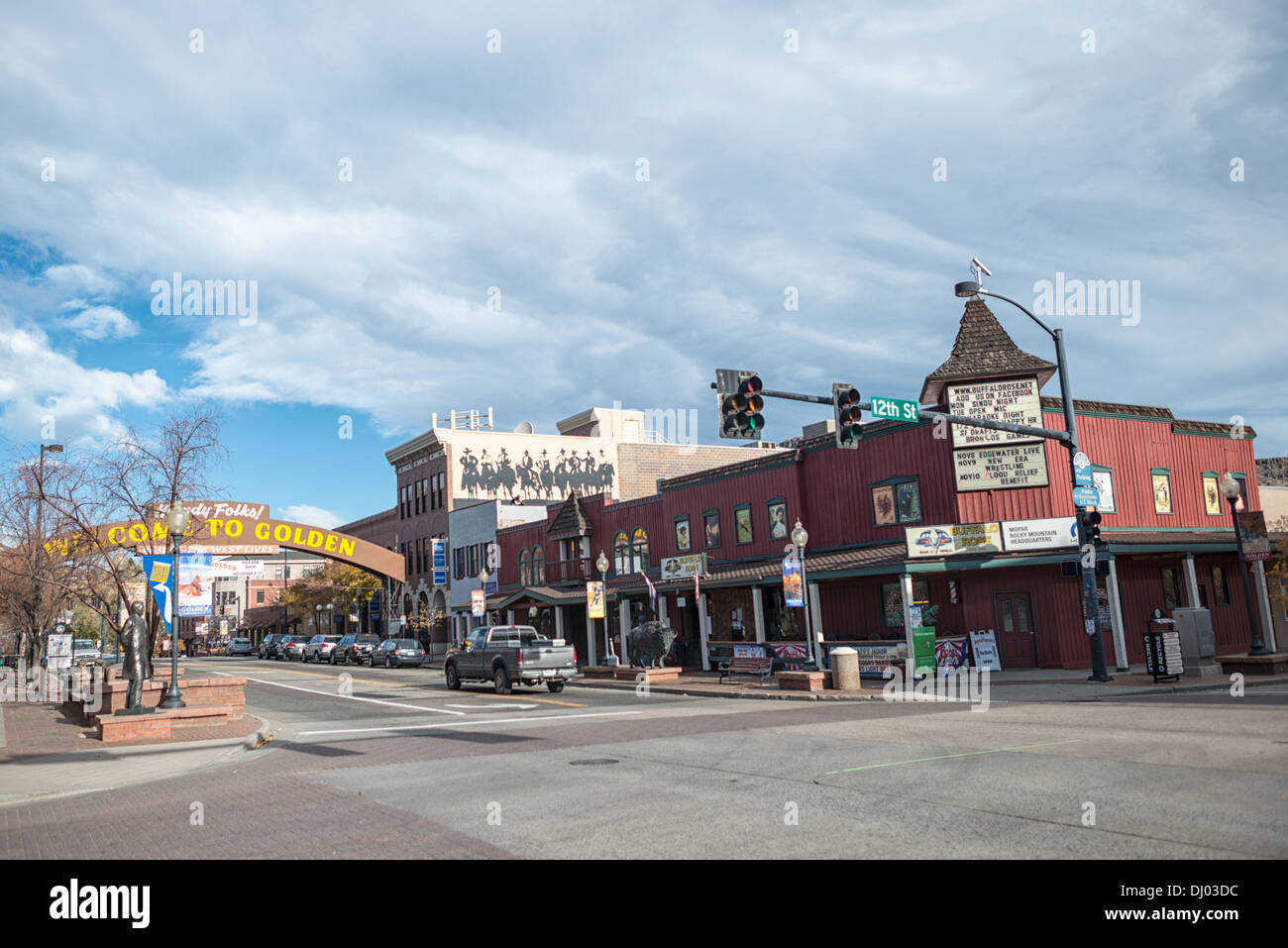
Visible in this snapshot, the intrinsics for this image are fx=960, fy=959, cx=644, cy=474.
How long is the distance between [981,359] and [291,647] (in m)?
47.9

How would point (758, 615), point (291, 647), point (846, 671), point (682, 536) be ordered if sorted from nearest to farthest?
point (846, 671) → point (758, 615) → point (682, 536) → point (291, 647)

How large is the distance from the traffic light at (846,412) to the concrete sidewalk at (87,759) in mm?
11314

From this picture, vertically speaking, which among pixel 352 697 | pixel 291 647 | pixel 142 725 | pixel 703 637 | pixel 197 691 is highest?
pixel 703 637

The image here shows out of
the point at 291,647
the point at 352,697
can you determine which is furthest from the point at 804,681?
the point at 291,647

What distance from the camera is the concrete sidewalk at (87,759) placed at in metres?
12.2

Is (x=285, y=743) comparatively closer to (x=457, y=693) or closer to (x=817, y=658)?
(x=457, y=693)

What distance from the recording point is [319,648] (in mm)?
55406

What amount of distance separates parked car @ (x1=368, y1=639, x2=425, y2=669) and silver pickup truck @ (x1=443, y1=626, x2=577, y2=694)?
17365mm

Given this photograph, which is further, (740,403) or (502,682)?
(502,682)

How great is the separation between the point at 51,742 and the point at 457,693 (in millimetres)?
12074

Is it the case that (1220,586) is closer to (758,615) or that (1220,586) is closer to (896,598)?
(896,598)

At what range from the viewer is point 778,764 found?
37.2ft

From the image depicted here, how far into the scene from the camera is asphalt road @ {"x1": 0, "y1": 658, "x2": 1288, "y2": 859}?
7.33m

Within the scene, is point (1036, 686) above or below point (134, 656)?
below
